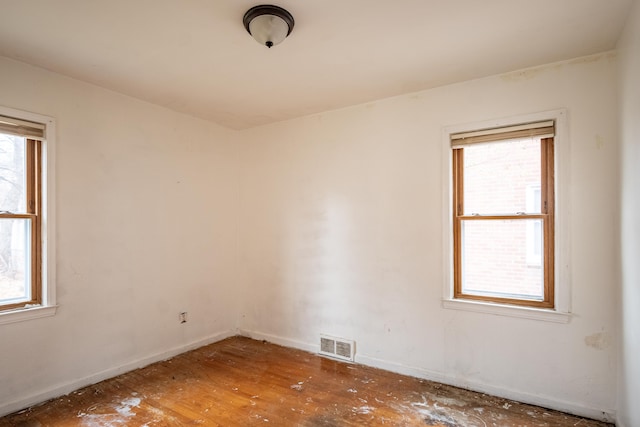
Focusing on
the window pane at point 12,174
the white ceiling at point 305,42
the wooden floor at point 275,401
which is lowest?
the wooden floor at point 275,401

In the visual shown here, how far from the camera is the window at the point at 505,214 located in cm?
283

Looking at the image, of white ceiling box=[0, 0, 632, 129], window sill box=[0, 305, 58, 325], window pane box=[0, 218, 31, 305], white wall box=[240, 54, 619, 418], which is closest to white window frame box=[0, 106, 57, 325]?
window sill box=[0, 305, 58, 325]

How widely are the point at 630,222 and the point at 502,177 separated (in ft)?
3.19

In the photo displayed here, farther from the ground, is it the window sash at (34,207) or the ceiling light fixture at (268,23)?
the ceiling light fixture at (268,23)

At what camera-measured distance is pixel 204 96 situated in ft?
11.3

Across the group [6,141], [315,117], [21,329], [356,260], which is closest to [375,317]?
[356,260]

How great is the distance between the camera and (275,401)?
2.85 meters

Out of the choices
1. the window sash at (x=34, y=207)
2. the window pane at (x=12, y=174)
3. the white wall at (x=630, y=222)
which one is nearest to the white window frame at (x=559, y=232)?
the white wall at (x=630, y=222)

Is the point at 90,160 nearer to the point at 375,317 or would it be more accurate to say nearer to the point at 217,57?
the point at 217,57

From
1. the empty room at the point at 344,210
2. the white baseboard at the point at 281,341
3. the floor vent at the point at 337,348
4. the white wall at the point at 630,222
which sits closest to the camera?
the white wall at the point at 630,222

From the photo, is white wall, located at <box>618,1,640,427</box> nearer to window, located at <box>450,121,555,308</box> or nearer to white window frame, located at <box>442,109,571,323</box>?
white window frame, located at <box>442,109,571,323</box>

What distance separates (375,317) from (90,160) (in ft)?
9.92

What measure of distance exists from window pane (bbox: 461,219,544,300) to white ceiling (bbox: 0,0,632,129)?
1299mm

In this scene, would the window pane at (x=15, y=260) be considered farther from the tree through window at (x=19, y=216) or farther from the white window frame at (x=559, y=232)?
the white window frame at (x=559, y=232)
